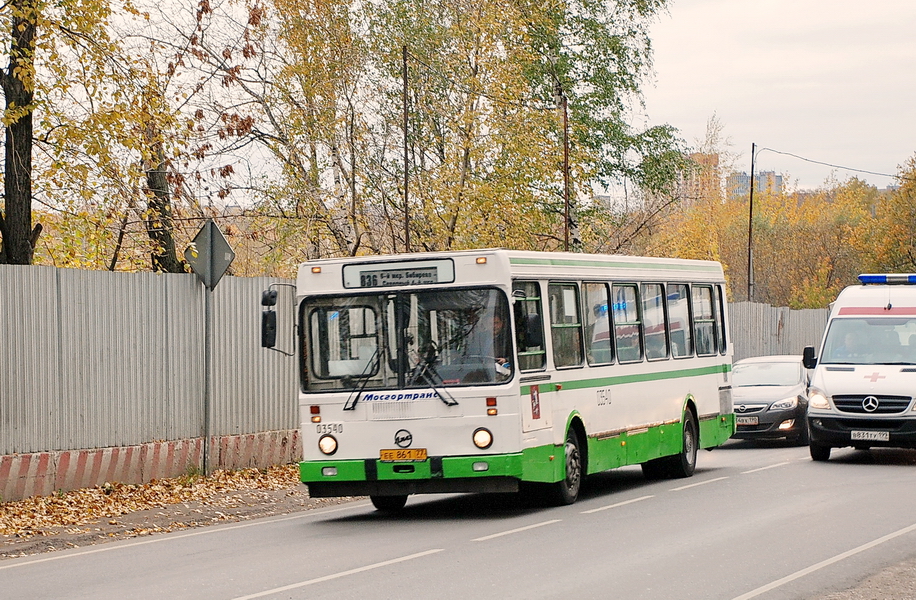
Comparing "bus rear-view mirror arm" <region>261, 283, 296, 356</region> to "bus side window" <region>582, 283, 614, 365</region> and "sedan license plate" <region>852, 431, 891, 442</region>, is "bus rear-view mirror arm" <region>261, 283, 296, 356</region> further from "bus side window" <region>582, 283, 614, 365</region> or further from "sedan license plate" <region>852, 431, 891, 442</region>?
"sedan license plate" <region>852, 431, 891, 442</region>

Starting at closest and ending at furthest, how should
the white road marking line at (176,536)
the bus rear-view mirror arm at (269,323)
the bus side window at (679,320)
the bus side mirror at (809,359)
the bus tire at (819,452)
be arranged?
the white road marking line at (176,536)
the bus rear-view mirror arm at (269,323)
the bus side window at (679,320)
the bus tire at (819,452)
the bus side mirror at (809,359)

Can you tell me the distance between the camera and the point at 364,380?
14102mm

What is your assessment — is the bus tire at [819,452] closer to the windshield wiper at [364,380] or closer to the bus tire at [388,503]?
the bus tire at [388,503]

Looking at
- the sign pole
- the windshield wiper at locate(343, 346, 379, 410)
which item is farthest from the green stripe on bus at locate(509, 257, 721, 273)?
the sign pole

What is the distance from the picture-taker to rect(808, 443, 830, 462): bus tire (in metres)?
20.1

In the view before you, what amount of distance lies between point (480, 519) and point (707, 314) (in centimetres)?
700

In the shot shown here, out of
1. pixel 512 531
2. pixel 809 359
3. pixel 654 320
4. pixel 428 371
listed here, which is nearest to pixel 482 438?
pixel 428 371

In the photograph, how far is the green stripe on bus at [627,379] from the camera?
576 inches

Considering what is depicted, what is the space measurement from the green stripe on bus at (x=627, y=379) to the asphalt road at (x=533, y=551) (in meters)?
1.30

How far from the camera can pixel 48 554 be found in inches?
483

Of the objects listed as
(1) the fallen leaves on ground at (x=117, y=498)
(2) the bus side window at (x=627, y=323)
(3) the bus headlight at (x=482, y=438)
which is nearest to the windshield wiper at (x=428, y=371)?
(3) the bus headlight at (x=482, y=438)

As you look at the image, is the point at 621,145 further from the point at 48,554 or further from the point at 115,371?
the point at 48,554

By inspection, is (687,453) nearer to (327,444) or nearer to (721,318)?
(721,318)

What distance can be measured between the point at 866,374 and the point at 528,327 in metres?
7.87
